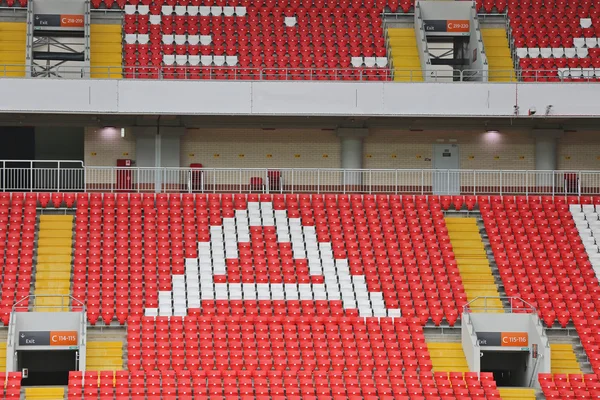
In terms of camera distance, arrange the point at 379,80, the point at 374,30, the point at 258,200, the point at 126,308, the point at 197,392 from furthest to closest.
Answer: the point at 374,30, the point at 379,80, the point at 258,200, the point at 126,308, the point at 197,392

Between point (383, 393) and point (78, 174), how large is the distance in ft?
51.9

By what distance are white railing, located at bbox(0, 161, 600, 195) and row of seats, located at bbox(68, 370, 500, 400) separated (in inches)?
369

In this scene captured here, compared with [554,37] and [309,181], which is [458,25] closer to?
[554,37]

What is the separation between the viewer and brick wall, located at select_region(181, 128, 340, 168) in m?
38.0

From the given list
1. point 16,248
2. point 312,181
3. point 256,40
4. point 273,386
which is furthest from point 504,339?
point 256,40

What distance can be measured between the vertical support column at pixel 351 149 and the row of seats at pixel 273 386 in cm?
1170

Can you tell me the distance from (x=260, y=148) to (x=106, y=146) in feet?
16.0

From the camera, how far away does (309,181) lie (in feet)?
123

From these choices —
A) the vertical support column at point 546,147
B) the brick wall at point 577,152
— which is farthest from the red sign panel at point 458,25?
the brick wall at point 577,152

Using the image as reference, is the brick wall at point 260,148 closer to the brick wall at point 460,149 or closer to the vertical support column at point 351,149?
the vertical support column at point 351,149

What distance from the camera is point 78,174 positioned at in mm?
38375

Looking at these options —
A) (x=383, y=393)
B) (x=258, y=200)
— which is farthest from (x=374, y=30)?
(x=383, y=393)

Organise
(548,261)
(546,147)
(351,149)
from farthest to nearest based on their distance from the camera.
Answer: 1. (546,147)
2. (351,149)
3. (548,261)

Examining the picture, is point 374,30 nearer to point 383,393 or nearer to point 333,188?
point 333,188
